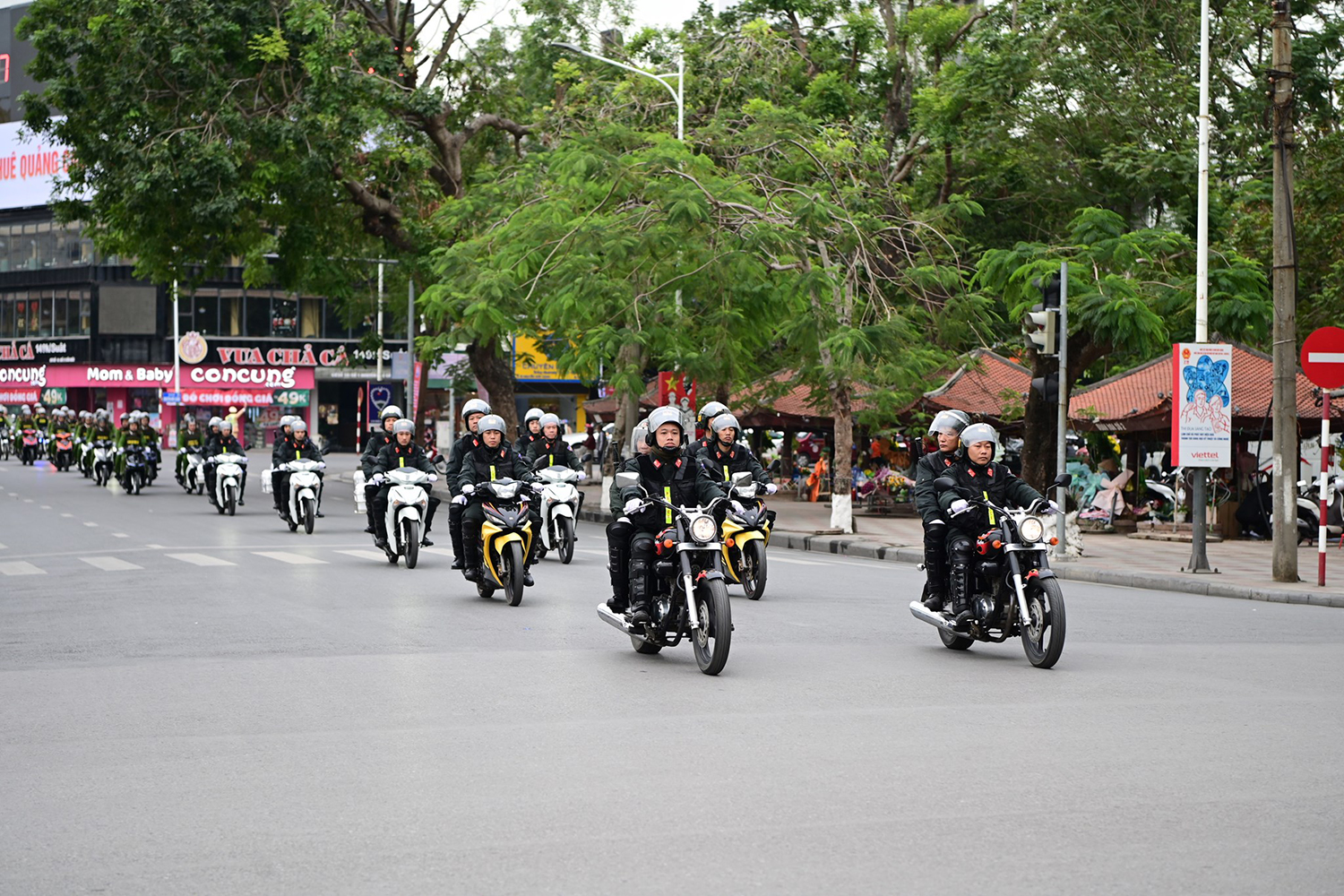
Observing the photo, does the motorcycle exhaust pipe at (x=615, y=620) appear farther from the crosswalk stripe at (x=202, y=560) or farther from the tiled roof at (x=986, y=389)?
the tiled roof at (x=986, y=389)

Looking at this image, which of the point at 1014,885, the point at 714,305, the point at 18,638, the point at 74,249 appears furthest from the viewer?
the point at 74,249

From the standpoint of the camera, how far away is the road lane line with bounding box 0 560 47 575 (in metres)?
17.7

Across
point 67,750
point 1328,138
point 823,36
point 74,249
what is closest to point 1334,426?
point 1328,138

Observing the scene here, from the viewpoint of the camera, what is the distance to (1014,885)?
520 centimetres

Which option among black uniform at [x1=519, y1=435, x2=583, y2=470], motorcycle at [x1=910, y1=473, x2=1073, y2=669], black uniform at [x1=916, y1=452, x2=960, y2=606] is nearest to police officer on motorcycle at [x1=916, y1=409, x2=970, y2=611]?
black uniform at [x1=916, y1=452, x2=960, y2=606]

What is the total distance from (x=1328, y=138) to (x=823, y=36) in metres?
16.5

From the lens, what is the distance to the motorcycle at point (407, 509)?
1812 centimetres

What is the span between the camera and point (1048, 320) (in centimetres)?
2077

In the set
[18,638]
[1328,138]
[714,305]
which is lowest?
[18,638]

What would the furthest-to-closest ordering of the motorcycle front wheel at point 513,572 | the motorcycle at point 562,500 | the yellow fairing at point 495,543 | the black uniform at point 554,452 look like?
1. the black uniform at point 554,452
2. the motorcycle at point 562,500
3. the yellow fairing at point 495,543
4. the motorcycle front wheel at point 513,572

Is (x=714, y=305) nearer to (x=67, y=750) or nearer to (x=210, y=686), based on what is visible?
(x=210, y=686)

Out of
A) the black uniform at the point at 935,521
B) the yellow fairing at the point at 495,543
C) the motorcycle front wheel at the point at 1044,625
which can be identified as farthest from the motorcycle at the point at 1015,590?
the yellow fairing at the point at 495,543

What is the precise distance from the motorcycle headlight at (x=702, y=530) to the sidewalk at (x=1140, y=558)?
28.1ft

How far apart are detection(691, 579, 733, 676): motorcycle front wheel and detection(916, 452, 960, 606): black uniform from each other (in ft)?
6.07
